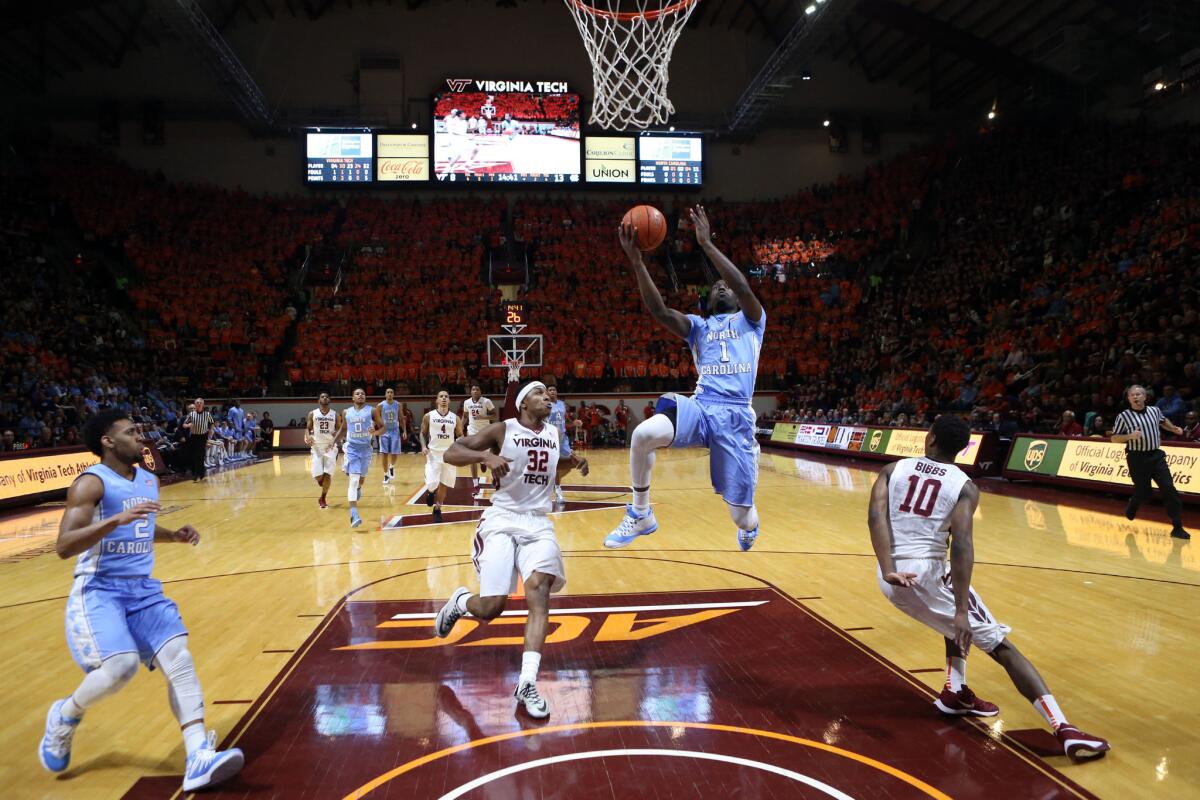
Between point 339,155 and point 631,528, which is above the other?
point 339,155

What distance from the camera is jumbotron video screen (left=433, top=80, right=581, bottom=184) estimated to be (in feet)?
97.8

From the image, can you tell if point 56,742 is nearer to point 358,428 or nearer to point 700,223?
point 700,223

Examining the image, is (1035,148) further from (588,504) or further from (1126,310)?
(588,504)

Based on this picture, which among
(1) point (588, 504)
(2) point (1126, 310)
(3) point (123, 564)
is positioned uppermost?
(2) point (1126, 310)

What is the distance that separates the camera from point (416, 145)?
30250 mm

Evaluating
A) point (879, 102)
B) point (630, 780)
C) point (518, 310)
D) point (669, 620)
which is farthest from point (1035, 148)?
point (630, 780)

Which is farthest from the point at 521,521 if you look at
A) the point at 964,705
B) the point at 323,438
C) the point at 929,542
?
the point at 323,438

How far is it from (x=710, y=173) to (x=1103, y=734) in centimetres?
3127

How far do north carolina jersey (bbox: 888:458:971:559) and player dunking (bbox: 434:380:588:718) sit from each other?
1862 mm

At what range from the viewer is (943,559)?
4.16 metres

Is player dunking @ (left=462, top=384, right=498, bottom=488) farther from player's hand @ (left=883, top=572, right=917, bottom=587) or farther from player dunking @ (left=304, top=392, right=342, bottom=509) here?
player's hand @ (left=883, top=572, right=917, bottom=587)

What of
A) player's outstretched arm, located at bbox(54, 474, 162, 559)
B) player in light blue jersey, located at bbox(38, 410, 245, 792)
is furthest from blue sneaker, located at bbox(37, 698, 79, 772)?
player's outstretched arm, located at bbox(54, 474, 162, 559)

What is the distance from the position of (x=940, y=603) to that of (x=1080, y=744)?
84cm

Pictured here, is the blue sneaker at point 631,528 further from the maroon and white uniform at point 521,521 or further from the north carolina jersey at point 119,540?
the north carolina jersey at point 119,540
